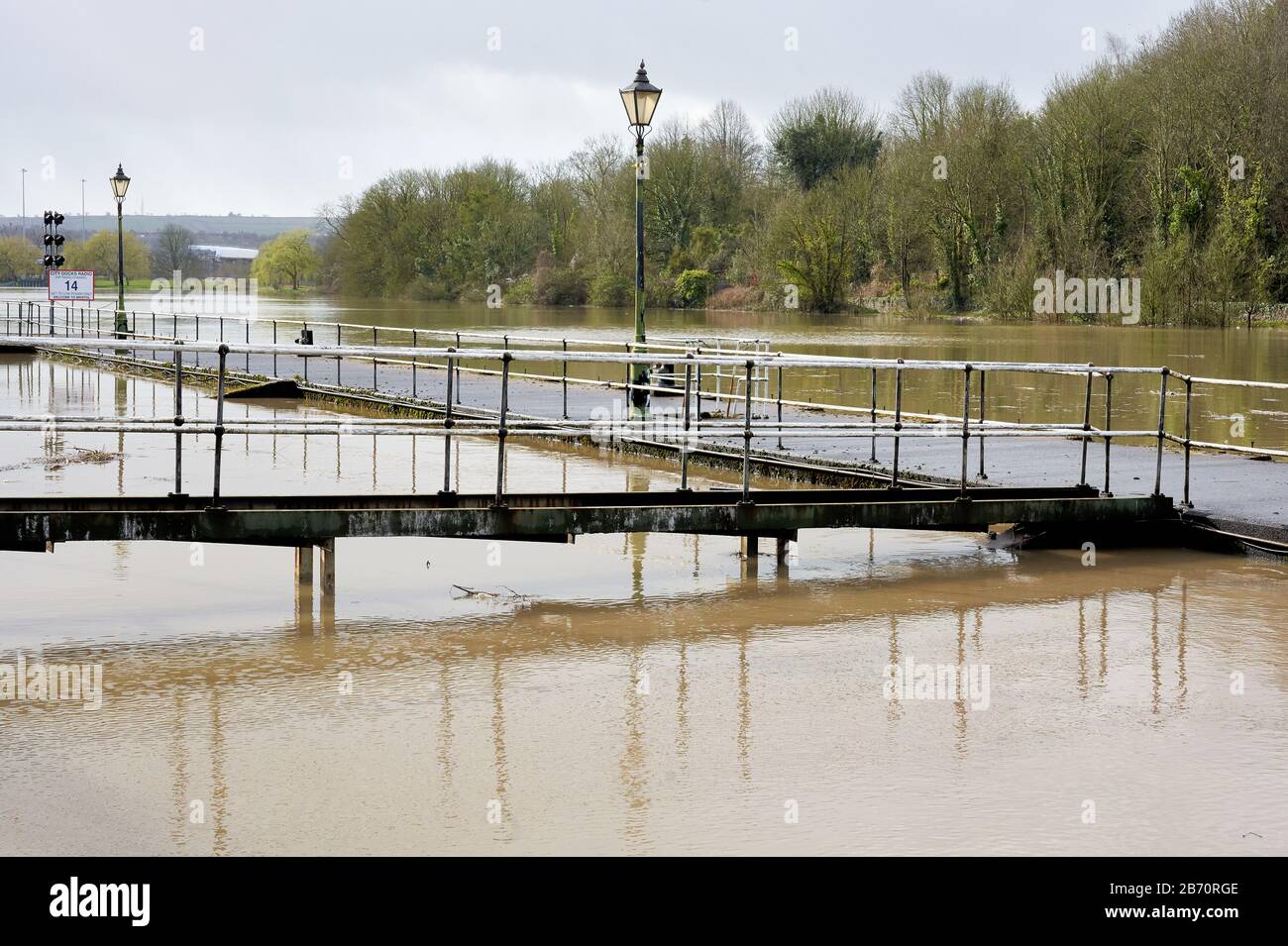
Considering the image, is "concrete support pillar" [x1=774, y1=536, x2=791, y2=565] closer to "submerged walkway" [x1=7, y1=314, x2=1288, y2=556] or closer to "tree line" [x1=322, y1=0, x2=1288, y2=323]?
"submerged walkway" [x1=7, y1=314, x2=1288, y2=556]

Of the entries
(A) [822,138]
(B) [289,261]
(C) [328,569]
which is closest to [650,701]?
(C) [328,569]

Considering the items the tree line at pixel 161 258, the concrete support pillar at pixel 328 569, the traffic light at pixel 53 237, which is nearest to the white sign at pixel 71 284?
the traffic light at pixel 53 237

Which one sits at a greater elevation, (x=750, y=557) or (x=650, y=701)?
(x=750, y=557)

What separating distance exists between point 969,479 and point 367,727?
7.89 m

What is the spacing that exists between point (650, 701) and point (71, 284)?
39.7 metres

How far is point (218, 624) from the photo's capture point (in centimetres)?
977

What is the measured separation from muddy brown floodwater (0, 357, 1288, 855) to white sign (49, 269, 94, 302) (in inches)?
1317

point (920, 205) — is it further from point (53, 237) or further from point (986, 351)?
point (53, 237)

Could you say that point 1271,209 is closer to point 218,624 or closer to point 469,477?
point 469,477

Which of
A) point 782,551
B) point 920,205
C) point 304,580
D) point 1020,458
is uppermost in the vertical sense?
point 920,205

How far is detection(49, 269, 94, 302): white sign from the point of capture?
43.2 metres

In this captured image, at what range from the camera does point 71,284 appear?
144ft

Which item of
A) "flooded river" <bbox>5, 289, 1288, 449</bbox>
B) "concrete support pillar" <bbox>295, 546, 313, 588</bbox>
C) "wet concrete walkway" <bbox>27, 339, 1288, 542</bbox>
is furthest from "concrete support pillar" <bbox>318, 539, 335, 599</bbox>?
"flooded river" <bbox>5, 289, 1288, 449</bbox>

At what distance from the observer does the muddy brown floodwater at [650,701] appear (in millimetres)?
6340
